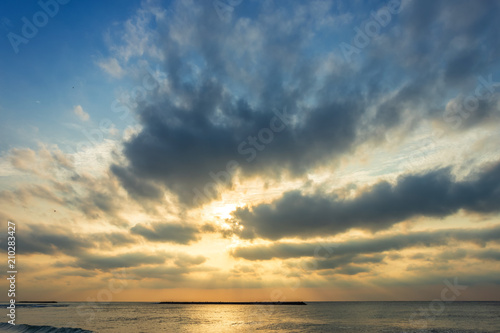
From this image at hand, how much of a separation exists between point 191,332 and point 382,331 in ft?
147

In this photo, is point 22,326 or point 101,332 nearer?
point 101,332

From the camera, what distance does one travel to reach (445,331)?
7231 centimetres

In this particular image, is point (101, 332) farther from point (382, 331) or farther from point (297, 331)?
point (382, 331)

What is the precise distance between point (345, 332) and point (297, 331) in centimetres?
1116

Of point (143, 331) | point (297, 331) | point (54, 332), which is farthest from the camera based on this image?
point (297, 331)

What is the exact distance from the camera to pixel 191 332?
74.9 meters

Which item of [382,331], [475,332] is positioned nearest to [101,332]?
[382,331]

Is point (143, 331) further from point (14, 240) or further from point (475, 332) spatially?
point (475, 332)

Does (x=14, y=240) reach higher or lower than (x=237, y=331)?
higher

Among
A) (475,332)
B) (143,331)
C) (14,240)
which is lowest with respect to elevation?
(475,332)

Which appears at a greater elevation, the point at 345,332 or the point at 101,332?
the point at 101,332

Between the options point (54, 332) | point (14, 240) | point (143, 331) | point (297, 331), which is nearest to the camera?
point (14, 240)

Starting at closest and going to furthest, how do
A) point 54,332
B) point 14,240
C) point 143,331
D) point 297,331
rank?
point 14,240
point 54,332
point 143,331
point 297,331

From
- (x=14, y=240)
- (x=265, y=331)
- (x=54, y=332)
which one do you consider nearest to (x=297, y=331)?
(x=265, y=331)
